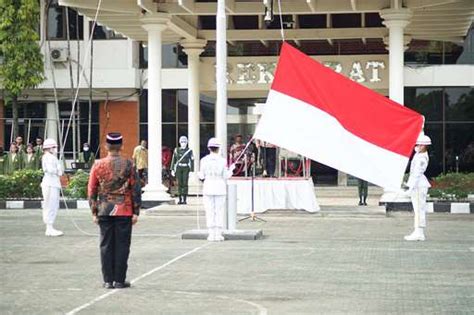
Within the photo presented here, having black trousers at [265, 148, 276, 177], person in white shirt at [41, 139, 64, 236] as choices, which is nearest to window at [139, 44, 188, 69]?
black trousers at [265, 148, 276, 177]

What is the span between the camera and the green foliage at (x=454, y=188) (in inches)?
1125

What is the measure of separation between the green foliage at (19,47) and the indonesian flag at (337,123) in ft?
72.8

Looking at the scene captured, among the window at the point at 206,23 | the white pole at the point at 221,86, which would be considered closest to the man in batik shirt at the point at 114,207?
the white pole at the point at 221,86

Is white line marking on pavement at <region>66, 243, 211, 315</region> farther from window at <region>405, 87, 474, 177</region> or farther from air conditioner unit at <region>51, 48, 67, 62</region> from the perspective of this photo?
air conditioner unit at <region>51, 48, 67, 62</region>

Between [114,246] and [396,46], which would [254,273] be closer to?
[114,246]

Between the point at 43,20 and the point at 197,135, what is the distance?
11.0 meters

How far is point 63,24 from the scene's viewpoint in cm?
4197

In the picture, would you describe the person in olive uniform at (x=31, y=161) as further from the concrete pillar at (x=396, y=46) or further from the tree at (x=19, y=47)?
the concrete pillar at (x=396, y=46)

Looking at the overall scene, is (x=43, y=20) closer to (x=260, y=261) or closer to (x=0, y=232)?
(x=0, y=232)

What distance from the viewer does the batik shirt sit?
13078mm

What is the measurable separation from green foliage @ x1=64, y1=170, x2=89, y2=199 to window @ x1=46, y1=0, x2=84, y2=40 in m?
12.9

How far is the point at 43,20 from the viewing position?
4150cm

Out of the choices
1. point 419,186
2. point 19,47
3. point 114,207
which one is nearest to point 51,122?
point 19,47

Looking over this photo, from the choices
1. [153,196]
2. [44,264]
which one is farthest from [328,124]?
[153,196]
